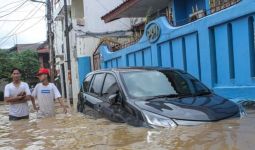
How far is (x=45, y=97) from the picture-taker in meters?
9.88

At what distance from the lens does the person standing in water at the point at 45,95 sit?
9844mm

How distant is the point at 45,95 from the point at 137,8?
29.1ft

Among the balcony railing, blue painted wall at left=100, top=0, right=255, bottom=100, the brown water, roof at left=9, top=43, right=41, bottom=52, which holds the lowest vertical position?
the brown water

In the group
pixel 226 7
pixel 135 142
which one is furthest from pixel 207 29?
pixel 135 142

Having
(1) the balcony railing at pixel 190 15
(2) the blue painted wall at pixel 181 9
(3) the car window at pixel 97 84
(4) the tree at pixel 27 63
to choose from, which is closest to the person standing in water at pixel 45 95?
(3) the car window at pixel 97 84

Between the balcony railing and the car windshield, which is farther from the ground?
the balcony railing

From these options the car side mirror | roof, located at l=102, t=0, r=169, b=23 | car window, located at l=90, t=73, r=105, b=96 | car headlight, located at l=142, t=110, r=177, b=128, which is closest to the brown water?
car headlight, located at l=142, t=110, r=177, b=128

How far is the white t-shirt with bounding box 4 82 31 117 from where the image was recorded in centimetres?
947

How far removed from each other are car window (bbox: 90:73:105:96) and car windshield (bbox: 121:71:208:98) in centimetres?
93

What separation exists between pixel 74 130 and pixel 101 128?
0.65m

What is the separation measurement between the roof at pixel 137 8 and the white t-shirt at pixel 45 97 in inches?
288

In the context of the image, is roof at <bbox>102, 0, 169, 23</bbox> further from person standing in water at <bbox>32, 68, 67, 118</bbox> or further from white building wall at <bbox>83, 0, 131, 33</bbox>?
person standing in water at <bbox>32, 68, 67, 118</bbox>

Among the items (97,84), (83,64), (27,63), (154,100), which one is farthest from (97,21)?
(27,63)

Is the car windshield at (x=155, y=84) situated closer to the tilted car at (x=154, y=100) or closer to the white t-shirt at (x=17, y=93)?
the tilted car at (x=154, y=100)
